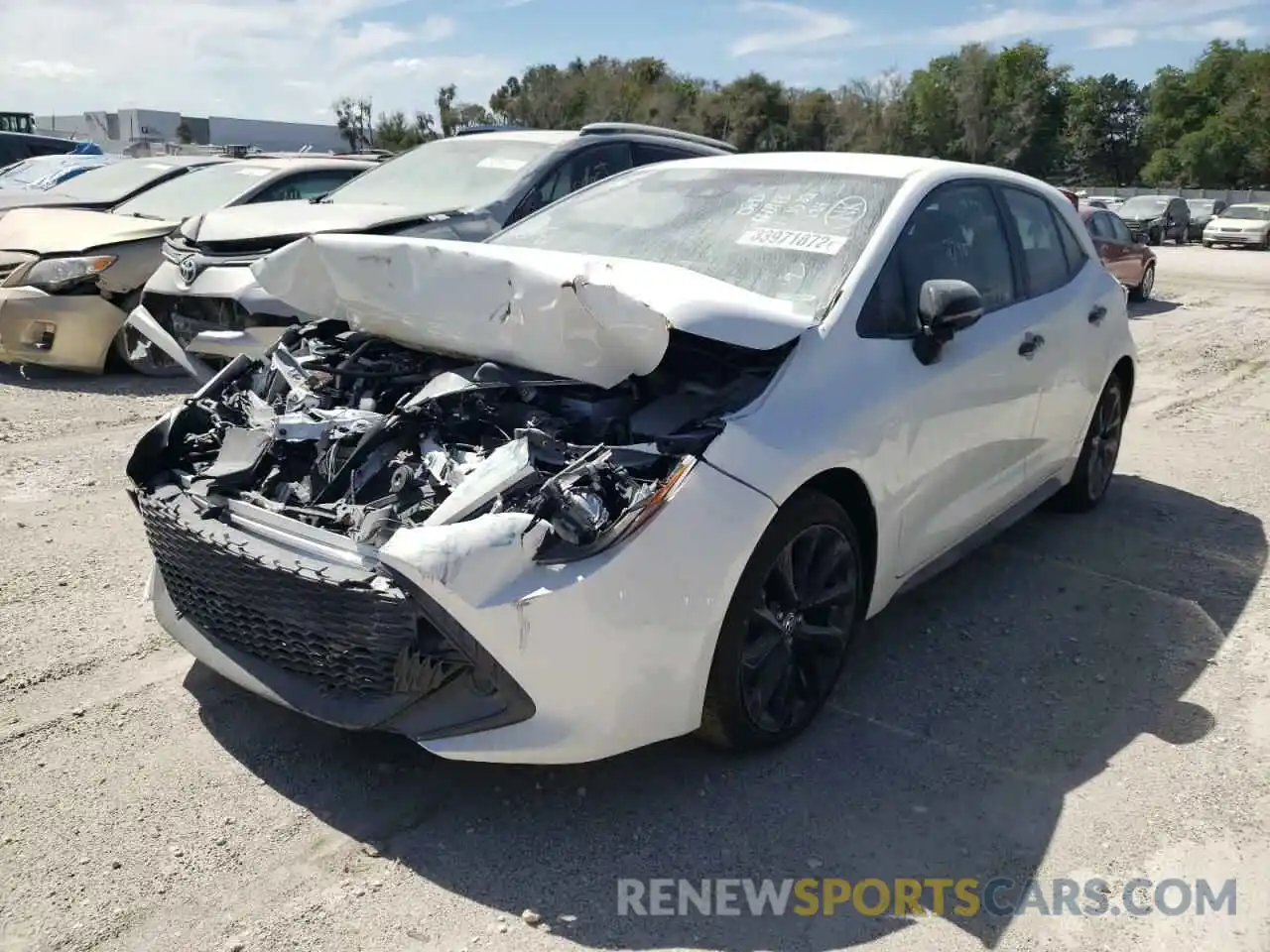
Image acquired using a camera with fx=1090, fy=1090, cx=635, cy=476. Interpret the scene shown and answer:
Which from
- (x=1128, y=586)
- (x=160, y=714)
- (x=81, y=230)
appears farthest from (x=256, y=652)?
(x=81, y=230)

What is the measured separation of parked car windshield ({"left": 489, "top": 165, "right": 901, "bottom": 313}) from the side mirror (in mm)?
290

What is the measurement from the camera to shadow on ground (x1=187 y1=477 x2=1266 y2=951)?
2.82 metres

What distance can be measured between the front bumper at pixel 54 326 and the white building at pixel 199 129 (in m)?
53.2

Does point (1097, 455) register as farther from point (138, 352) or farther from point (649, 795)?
point (138, 352)

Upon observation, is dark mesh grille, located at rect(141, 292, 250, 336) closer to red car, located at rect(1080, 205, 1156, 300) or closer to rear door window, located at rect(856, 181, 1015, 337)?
rear door window, located at rect(856, 181, 1015, 337)

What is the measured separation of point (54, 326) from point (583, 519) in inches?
266

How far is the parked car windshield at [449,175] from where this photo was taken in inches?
308

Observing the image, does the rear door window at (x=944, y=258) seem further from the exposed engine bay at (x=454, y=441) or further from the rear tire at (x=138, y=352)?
the rear tire at (x=138, y=352)

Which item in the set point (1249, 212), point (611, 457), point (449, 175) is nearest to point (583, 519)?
point (611, 457)

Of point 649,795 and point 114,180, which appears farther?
point 114,180

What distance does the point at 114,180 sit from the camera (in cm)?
1198

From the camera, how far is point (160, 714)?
11.5ft

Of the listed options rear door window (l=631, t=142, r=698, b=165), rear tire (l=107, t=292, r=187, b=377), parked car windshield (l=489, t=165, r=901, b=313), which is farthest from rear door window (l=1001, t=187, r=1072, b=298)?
rear tire (l=107, t=292, r=187, b=377)

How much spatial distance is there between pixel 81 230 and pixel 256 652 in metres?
6.86
